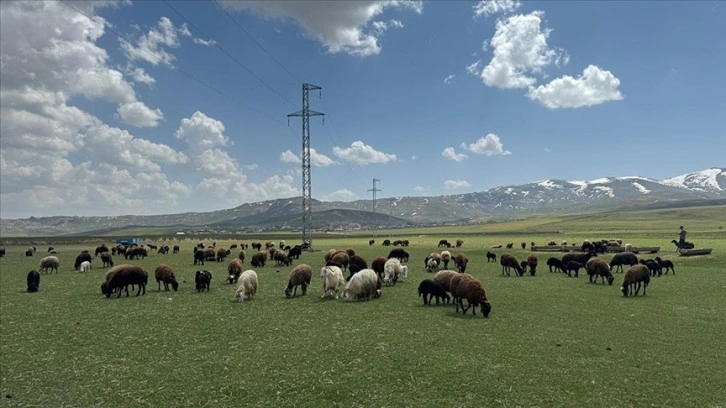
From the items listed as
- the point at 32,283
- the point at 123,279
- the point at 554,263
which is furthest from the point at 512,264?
the point at 32,283

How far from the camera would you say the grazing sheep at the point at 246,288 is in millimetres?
27562

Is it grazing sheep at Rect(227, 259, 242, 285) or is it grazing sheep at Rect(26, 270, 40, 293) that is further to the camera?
grazing sheep at Rect(227, 259, 242, 285)

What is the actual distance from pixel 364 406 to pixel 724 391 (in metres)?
10.8

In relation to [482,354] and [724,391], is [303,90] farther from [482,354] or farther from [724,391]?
[724,391]

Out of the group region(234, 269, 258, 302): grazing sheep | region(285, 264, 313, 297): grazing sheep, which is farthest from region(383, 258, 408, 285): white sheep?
region(234, 269, 258, 302): grazing sheep

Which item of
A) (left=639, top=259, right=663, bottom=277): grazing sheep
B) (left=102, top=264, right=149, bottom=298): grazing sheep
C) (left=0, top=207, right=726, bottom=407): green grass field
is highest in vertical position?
Answer: (left=102, top=264, right=149, bottom=298): grazing sheep

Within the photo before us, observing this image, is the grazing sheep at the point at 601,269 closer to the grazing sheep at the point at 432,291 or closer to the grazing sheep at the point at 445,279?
the grazing sheep at the point at 445,279

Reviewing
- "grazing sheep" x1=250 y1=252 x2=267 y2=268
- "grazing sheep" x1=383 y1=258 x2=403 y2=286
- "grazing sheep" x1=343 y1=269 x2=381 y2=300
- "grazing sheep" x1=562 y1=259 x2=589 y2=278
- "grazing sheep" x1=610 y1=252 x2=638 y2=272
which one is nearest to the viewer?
"grazing sheep" x1=343 y1=269 x2=381 y2=300

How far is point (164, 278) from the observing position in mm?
32625

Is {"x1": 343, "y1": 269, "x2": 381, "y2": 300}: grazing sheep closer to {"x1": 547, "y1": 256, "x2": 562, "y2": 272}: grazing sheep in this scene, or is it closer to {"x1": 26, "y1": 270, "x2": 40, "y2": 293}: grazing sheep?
{"x1": 547, "y1": 256, "x2": 562, "y2": 272}: grazing sheep

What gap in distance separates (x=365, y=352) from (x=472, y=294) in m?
8.91

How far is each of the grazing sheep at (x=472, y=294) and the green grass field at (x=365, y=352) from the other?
0.71 m

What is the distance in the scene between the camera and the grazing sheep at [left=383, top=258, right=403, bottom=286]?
33.5m

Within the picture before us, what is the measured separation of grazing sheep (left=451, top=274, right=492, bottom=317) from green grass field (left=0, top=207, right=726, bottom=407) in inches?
27.8
